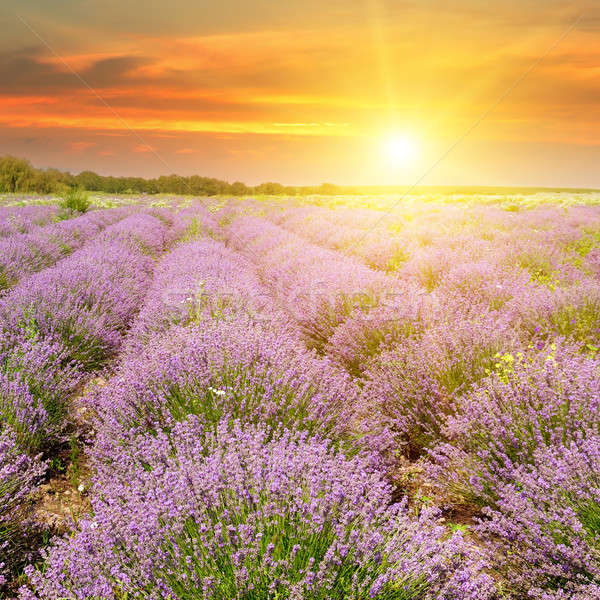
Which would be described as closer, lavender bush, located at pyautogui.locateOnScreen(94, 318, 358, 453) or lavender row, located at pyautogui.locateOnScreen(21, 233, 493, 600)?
lavender row, located at pyautogui.locateOnScreen(21, 233, 493, 600)

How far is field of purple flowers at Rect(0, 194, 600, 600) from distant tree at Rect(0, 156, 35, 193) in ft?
114

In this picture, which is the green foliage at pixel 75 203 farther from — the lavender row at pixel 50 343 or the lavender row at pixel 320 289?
the lavender row at pixel 320 289

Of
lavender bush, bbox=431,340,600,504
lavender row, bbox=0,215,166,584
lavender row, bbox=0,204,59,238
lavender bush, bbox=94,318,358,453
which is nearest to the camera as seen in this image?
lavender bush, bbox=431,340,600,504

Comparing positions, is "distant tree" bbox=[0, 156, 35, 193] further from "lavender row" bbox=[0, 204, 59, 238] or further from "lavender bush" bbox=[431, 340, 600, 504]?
"lavender bush" bbox=[431, 340, 600, 504]

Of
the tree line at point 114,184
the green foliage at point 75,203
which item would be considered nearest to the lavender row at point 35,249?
the green foliage at point 75,203

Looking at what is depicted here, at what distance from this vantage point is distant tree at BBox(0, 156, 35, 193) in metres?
34.2

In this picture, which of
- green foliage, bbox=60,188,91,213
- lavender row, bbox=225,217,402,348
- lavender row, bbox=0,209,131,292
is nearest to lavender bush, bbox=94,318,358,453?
lavender row, bbox=225,217,402,348

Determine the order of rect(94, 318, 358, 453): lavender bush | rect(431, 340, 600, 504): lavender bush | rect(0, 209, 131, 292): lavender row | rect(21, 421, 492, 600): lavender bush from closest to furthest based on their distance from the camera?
1. rect(21, 421, 492, 600): lavender bush
2. rect(431, 340, 600, 504): lavender bush
3. rect(94, 318, 358, 453): lavender bush
4. rect(0, 209, 131, 292): lavender row

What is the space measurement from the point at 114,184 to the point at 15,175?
13639 millimetres

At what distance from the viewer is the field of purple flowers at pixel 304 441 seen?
1532 millimetres

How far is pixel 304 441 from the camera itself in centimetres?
254

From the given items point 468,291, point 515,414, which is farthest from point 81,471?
point 468,291

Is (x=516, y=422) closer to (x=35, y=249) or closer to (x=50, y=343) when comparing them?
(x=50, y=343)

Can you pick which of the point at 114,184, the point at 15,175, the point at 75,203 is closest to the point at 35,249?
the point at 75,203
